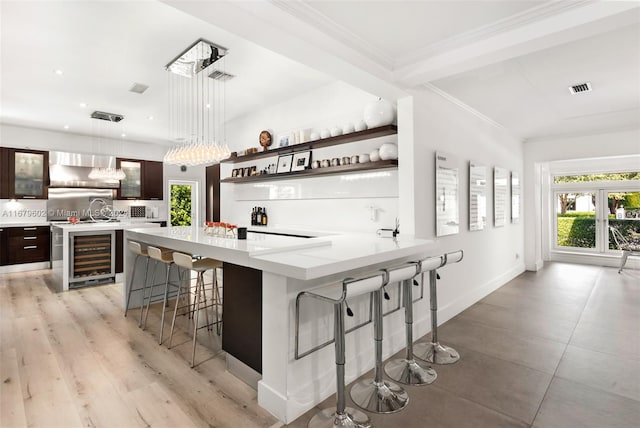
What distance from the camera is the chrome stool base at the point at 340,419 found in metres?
1.84

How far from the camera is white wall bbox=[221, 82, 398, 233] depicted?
12.4 ft

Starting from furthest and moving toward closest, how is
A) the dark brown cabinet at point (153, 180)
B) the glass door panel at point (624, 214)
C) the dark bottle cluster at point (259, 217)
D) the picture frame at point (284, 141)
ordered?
the dark brown cabinet at point (153, 180) → the glass door panel at point (624, 214) → the dark bottle cluster at point (259, 217) → the picture frame at point (284, 141)

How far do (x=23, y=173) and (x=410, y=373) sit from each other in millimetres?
7908

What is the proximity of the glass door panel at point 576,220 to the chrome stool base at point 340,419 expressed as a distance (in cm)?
773

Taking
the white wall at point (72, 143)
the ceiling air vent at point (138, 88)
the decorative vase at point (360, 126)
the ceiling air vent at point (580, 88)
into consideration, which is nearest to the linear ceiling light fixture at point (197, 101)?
the ceiling air vent at point (138, 88)

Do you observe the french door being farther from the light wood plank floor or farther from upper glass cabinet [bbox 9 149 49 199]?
upper glass cabinet [bbox 9 149 49 199]

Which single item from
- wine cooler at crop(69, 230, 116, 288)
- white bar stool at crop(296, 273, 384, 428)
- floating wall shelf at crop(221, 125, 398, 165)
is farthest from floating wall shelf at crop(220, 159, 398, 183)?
wine cooler at crop(69, 230, 116, 288)

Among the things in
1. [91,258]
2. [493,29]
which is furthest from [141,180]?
[493,29]

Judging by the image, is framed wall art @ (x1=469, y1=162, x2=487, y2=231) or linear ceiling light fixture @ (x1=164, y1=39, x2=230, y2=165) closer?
linear ceiling light fixture @ (x1=164, y1=39, x2=230, y2=165)

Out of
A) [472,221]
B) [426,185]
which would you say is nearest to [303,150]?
[426,185]

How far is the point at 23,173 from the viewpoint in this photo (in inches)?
254

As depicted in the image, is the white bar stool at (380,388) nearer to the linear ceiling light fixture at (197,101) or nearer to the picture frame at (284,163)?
the linear ceiling light fixture at (197,101)

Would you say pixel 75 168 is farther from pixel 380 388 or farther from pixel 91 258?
pixel 380 388

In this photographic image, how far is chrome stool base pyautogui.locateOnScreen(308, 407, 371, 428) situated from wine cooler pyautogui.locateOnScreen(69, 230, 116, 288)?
15.3 feet
